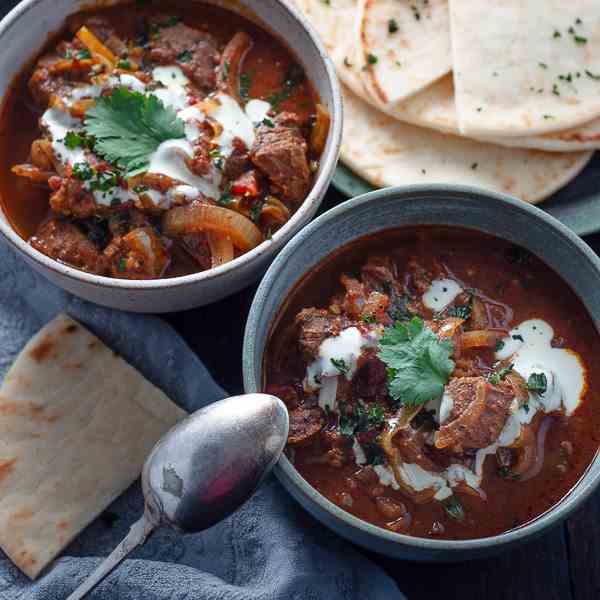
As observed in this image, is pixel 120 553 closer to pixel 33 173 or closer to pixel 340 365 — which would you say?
pixel 340 365

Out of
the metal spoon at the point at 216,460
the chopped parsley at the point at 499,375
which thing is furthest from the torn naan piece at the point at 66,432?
the chopped parsley at the point at 499,375

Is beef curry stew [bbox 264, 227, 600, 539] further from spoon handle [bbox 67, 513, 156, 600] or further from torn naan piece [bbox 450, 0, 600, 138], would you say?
Result: torn naan piece [bbox 450, 0, 600, 138]

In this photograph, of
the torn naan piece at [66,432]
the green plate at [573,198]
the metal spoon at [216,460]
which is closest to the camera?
the metal spoon at [216,460]

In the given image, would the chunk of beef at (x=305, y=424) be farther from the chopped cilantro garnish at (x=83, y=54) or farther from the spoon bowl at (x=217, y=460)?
the chopped cilantro garnish at (x=83, y=54)

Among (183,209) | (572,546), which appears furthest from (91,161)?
(572,546)

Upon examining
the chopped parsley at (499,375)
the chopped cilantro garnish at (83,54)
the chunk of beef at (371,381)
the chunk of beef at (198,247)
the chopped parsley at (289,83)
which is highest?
the chopped cilantro garnish at (83,54)

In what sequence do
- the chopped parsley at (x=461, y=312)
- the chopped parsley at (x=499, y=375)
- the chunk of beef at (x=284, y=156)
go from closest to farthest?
the chopped parsley at (x=499, y=375) → the chopped parsley at (x=461, y=312) → the chunk of beef at (x=284, y=156)
